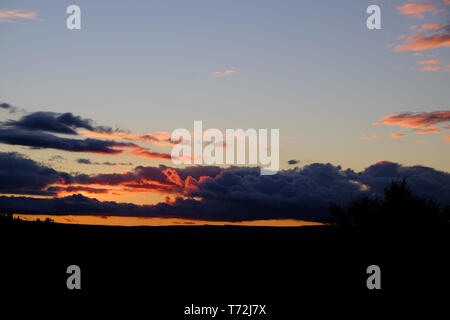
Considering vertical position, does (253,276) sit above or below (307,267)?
below

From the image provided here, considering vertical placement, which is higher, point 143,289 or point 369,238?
point 369,238

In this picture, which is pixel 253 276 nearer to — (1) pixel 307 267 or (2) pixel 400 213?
(1) pixel 307 267

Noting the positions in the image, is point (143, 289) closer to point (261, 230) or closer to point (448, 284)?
point (448, 284)

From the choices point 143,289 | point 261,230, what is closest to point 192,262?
point 143,289

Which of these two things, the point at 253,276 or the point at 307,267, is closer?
the point at 307,267

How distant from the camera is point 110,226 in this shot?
162500 mm

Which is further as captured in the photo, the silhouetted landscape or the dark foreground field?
the silhouetted landscape

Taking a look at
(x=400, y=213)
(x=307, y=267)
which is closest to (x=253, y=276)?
(x=307, y=267)

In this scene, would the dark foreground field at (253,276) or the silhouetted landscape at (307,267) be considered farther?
the silhouetted landscape at (307,267)

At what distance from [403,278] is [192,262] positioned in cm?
3724
